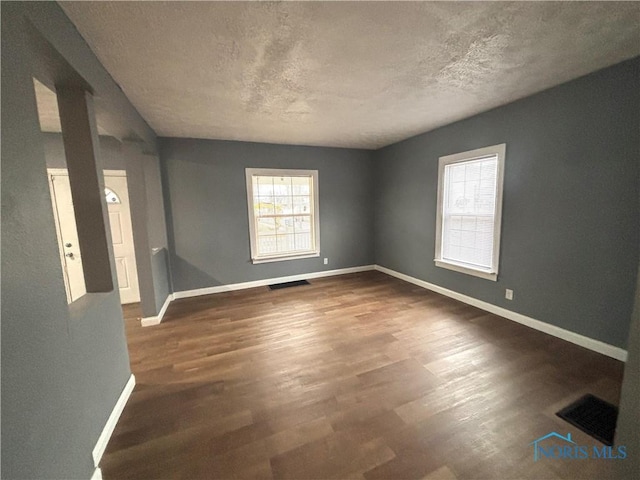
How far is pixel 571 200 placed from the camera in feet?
7.89

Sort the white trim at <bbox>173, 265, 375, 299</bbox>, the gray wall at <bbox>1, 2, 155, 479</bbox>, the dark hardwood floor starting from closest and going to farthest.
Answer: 1. the gray wall at <bbox>1, 2, 155, 479</bbox>
2. the dark hardwood floor
3. the white trim at <bbox>173, 265, 375, 299</bbox>

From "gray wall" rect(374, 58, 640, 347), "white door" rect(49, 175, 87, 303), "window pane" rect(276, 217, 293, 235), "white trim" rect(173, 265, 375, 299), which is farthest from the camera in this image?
"window pane" rect(276, 217, 293, 235)

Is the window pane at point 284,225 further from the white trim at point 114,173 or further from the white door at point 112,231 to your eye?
the white trim at point 114,173

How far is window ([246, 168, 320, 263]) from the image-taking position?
434 cm

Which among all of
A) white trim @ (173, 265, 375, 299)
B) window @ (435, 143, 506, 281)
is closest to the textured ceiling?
window @ (435, 143, 506, 281)

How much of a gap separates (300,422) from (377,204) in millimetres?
4228

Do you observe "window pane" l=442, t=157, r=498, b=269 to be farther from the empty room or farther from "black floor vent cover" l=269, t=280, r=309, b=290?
"black floor vent cover" l=269, t=280, r=309, b=290

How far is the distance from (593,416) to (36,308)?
3101mm

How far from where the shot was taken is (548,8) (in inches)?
55.2

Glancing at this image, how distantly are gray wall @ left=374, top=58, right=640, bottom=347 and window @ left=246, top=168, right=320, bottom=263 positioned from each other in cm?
251

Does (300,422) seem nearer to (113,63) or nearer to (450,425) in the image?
(450,425)

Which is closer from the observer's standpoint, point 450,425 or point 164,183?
point 450,425

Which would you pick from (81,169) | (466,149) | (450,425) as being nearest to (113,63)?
(81,169)

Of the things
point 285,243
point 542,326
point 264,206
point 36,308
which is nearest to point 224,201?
point 264,206
